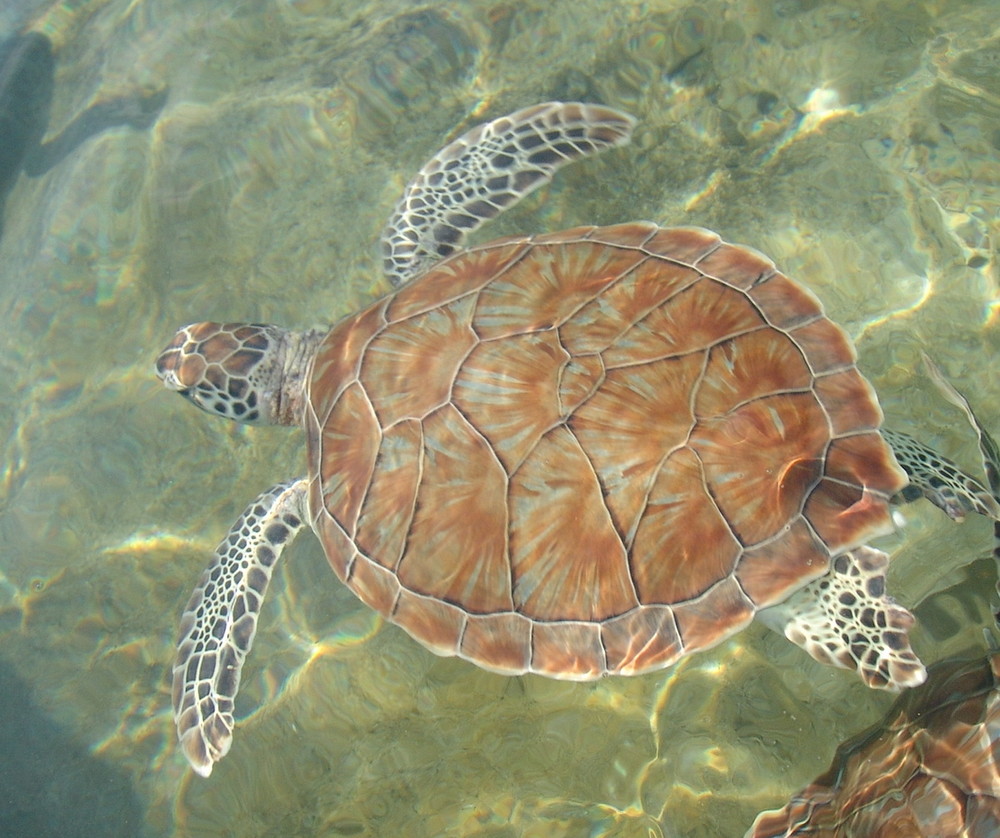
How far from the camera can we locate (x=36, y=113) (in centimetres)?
504

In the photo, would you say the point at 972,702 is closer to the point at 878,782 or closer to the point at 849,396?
the point at 878,782

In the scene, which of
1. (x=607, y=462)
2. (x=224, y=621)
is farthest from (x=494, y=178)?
(x=224, y=621)

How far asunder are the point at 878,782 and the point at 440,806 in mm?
1575

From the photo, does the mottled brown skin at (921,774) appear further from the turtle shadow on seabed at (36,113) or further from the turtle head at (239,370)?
the turtle shadow on seabed at (36,113)

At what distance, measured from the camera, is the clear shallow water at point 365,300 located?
2936 mm

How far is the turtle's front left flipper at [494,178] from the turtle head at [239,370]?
684 millimetres

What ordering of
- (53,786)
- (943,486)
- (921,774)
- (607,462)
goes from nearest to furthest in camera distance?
(921,774) < (607,462) < (943,486) < (53,786)

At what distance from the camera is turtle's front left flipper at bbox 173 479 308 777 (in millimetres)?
3084

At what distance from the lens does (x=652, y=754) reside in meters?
2.88

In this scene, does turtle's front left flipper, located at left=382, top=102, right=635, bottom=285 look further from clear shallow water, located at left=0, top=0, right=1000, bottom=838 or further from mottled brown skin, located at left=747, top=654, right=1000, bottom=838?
mottled brown skin, located at left=747, top=654, right=1000, bottom=838

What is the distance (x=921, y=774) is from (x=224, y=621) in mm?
2588

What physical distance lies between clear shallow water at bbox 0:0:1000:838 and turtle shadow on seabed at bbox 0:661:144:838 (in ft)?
0.04

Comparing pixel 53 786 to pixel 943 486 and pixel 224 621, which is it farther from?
pixel 943 486

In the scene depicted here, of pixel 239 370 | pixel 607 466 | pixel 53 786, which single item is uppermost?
pixel 607 466
